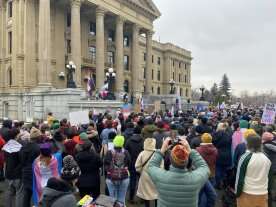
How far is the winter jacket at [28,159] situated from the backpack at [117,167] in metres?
1.56

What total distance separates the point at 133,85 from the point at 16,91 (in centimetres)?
1835

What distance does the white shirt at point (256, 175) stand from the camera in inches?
227

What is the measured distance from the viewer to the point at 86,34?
1918 inches

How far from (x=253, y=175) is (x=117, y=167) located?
2.87m

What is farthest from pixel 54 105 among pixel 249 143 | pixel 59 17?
pixel 249 143

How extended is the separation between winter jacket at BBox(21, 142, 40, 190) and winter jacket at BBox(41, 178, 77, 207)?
3.27 m

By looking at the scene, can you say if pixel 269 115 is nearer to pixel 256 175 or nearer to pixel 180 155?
pixel 256 175

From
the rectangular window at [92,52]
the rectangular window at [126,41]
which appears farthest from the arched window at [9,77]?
the rectangular window at [126,41]

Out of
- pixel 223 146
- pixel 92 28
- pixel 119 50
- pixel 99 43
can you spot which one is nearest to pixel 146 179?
pixel 223 146

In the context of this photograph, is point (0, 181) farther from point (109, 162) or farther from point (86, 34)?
point (86, 34)

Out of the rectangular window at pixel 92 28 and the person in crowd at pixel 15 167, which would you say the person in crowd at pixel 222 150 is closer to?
the person in crowd at pixel 15 167

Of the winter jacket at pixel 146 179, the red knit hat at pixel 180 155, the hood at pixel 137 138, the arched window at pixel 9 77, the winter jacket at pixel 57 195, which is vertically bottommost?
the winter jacket at pixel 146 179

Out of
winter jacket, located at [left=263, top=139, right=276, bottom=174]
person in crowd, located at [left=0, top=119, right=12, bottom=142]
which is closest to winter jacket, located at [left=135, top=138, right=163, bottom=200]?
winter jacket, located at [left=263, top=139, right=276, bottom=174]

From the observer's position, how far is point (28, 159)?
7.34 meters
